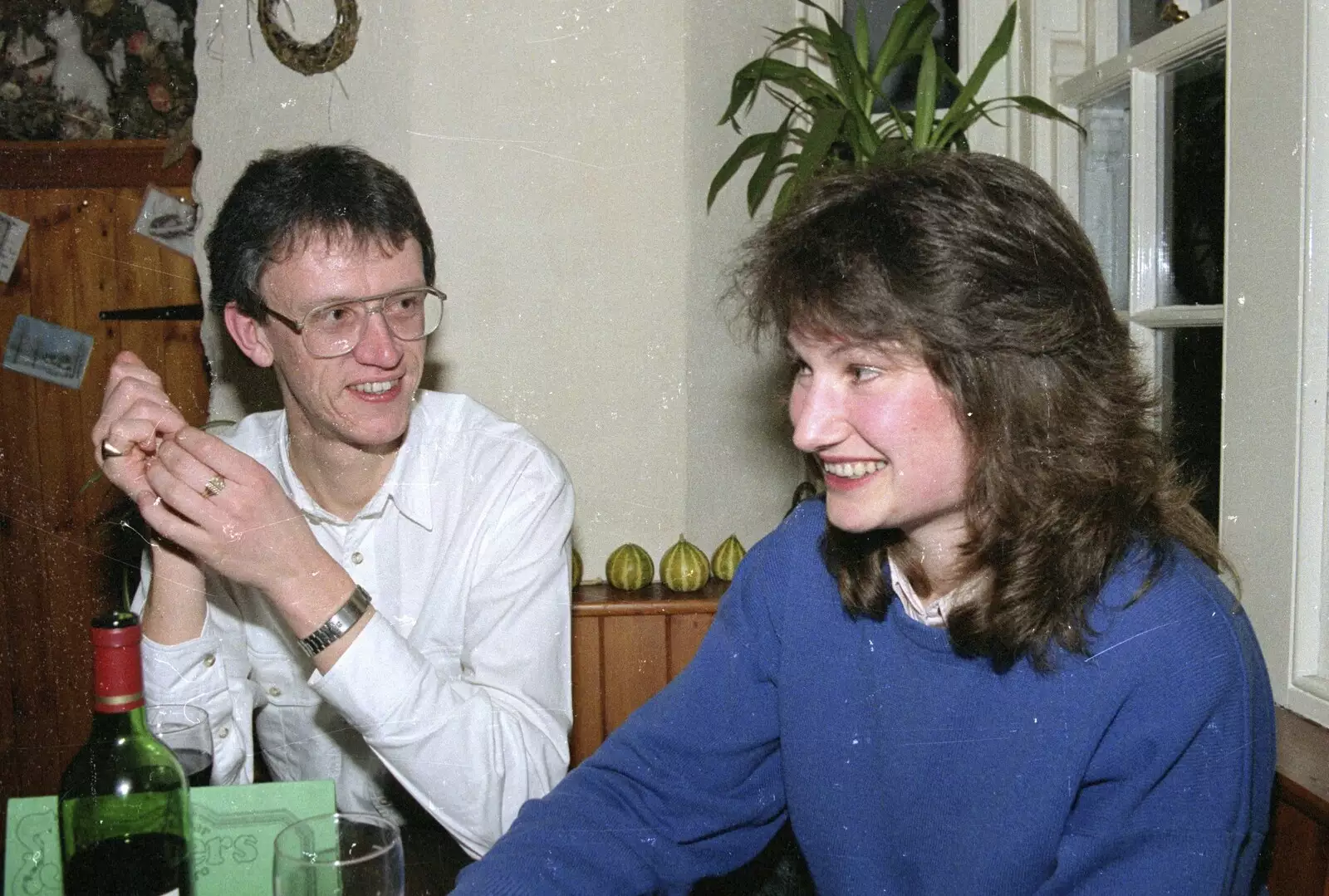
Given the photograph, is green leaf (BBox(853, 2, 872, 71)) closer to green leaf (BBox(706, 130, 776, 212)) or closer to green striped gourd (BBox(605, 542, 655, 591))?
green leaf (BBox(706, 130, 776, 212))

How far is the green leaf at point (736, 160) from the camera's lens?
142 centimetres

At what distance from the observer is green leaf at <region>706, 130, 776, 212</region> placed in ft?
4.65

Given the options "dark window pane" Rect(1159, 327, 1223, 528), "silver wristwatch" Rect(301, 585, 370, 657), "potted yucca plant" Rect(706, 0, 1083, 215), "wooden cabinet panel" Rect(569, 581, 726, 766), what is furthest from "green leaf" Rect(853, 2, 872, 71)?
"silver wristwatch" Rect(301, 585, 370, 657)

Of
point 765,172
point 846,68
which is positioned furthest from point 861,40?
point 765,172

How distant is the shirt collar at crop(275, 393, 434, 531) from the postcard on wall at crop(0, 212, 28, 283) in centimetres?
31

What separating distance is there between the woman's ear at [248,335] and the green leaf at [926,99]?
3.10ft

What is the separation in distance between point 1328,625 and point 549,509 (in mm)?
837

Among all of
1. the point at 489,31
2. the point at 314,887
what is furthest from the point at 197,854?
the point at 489,31

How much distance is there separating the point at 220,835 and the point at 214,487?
→ 289mm

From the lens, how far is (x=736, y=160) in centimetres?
143

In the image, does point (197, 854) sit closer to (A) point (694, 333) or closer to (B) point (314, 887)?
(B) point (314, 887)

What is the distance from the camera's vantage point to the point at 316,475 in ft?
3.95

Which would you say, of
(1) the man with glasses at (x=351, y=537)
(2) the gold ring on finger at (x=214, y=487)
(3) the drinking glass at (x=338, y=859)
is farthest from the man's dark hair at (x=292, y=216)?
(3) the drinking glass at (x=338, y=859)

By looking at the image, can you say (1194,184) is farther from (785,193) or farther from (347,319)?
(347,319)
